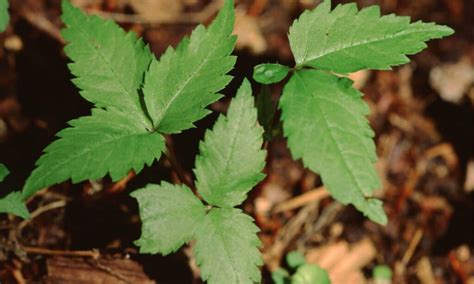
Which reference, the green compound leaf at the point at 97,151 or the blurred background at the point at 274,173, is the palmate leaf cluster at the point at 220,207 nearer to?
the green compound leaf at the point at 97,151

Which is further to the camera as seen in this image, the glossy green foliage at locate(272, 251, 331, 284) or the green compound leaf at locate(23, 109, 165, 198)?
the glossy green foliage at locate(272, 251, 331, 284)

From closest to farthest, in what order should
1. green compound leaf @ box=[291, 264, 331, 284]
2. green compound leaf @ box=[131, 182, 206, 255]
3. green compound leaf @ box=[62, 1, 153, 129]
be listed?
1. green compound leaf @ box=[131, 182, 206, 255]
2. green compound leaf @ box=[62, 1, 153, 129]
3. green compound leaf @ box=[291, 264, 331, 284]

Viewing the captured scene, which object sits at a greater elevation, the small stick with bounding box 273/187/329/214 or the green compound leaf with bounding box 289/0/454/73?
the green compound leaf with bounding box 289/0/454/73

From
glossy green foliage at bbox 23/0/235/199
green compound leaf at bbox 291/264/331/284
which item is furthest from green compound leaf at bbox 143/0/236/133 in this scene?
green compound leaf at bbox 291/264/331/284

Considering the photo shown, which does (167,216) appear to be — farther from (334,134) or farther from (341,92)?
(341,92)

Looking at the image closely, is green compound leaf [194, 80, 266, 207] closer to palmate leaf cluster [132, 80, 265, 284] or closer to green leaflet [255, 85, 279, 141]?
palmate leaf cluster [132, 80, 265, 284]

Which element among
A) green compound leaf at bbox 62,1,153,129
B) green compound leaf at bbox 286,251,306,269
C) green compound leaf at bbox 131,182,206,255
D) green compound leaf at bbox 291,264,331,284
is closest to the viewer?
green compound leaf at bbox 131,182,206,255

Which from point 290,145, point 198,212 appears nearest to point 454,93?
point 290,145

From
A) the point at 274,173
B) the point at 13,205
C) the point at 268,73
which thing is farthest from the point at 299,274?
the point at 13,205
